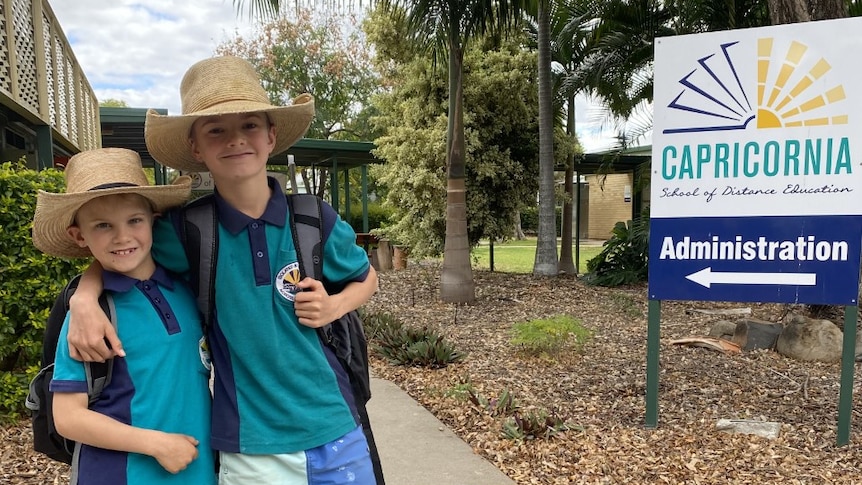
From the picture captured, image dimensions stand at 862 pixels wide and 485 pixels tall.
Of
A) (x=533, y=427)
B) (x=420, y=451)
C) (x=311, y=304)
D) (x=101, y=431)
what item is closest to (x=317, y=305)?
(x=311, y=304)

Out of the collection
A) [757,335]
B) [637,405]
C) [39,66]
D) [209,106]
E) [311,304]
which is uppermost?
[39,66]

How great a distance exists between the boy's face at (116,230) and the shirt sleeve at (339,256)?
0.44 meters

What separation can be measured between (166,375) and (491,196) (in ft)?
30.9

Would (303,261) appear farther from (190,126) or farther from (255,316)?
(190,126)

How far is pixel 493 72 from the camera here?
10125 millimetres

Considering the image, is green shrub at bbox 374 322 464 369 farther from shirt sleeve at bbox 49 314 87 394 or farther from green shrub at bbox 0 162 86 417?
shirt sleeve at bbox 49 314 87 394

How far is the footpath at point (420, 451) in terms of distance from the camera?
119 inches

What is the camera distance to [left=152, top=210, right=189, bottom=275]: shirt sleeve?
4.98 feet

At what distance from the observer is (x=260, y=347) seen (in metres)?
1.46

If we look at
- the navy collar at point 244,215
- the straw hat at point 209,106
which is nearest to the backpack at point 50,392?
the navy collar at point 244,215

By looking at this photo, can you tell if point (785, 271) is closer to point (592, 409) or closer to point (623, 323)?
point (592, 409)

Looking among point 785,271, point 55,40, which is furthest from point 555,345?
point 55,40

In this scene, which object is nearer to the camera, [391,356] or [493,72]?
[391,356]

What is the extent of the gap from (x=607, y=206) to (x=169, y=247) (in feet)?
107
